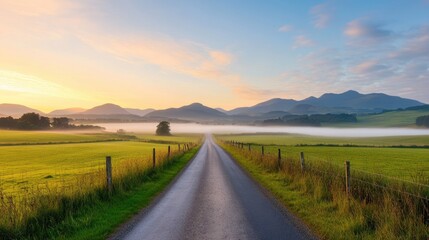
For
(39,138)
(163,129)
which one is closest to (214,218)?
(39,138)

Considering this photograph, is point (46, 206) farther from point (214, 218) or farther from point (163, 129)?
point (163, 129)

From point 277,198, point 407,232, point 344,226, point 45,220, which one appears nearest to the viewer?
point 407,232

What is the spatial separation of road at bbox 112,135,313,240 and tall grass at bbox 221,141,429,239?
5.72 feet

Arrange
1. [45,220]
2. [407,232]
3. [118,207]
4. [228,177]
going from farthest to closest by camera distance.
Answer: [228,177] → [118,207] → [45,220] → [407,232]

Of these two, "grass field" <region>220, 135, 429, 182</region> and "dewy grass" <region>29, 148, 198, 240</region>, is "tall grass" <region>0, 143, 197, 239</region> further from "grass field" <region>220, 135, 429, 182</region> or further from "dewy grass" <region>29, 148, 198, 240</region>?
"grass field" <region>220, 135, 429, 182</region>

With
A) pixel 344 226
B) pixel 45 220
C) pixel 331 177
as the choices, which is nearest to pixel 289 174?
pixel 331 177

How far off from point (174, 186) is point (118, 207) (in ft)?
20.5

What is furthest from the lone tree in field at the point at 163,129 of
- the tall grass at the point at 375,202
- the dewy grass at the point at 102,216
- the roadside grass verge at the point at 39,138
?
the dewy grass at the point at 102,216

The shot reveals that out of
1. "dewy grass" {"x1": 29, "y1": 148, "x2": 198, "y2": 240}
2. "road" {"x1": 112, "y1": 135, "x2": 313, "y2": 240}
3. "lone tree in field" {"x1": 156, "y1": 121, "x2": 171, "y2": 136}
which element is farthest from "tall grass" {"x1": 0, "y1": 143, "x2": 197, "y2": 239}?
"lone tree in field" {"x1": 156, "y1": 121, "x2": 171, "y2": 136}

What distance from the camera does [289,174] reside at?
20641 millimetres

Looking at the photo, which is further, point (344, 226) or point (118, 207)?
point (118, 207)

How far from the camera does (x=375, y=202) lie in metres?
12.2

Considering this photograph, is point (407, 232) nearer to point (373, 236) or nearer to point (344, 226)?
point (373, 236)

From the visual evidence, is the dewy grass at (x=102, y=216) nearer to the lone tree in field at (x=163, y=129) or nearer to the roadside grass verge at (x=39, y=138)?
the roadside grass verge at (x=39, y=138)
